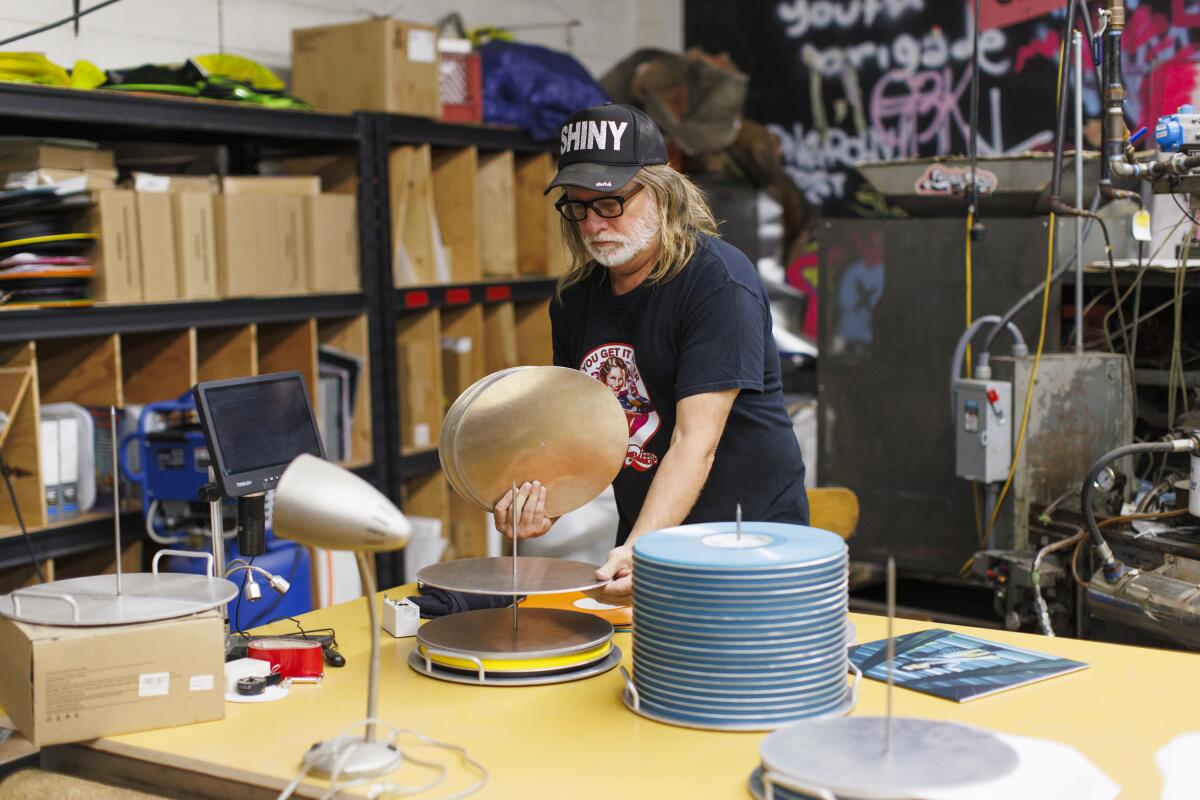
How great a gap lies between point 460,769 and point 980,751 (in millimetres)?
549

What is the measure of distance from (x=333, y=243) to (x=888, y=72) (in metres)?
2.67

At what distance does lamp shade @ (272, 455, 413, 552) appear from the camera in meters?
1.37

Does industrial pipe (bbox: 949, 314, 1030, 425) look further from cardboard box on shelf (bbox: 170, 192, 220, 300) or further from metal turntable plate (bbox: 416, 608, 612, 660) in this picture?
cardboard box on shelf (bbox: 170, 192, 220, 300)

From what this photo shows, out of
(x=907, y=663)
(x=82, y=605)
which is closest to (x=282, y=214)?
(x=82, y=605)

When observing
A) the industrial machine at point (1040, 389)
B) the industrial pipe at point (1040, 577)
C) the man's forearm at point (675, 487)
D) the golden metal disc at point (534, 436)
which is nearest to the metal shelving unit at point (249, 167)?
the industrial machine at point (1040, 389)

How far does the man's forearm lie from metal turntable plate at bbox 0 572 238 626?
2.04 feet

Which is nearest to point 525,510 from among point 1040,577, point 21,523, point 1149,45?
point 1040,577

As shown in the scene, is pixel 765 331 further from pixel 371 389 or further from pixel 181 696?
pixel 371 389

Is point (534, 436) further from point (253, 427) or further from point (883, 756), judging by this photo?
point (883, 756)

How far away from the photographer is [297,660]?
179 cm

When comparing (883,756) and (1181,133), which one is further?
(1181,133)

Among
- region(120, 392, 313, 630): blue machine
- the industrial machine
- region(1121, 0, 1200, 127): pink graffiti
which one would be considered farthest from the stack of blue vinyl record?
region(1121, 0, 1200, 127): pink graffiti

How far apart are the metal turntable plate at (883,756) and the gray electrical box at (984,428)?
A: 7.07ft

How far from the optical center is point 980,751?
4.36ft
